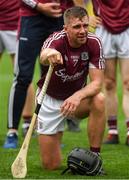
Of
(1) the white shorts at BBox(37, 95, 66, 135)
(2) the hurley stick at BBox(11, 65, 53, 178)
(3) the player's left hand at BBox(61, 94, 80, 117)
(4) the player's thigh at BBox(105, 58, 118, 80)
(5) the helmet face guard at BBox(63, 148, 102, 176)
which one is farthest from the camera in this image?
(4) the player's thigh at BBox(105, 58, 118, 80)

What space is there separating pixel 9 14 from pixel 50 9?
104 cm

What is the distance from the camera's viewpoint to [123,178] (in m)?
7.71

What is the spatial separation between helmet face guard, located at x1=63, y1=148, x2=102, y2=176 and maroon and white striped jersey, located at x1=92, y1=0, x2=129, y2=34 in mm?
2392

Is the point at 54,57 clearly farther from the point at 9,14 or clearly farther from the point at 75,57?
the point at 9,14

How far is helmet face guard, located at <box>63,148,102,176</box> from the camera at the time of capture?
797cm

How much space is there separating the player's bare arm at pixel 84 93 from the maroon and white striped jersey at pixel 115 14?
1924 mm

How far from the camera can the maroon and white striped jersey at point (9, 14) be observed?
10.7 meters

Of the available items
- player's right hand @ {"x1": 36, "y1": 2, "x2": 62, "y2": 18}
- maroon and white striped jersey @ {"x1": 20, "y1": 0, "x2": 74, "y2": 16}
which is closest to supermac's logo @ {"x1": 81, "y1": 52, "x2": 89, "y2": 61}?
player's right hand @ {"x1": 36, "y1": 2, "x2": 62, "y2": 18}

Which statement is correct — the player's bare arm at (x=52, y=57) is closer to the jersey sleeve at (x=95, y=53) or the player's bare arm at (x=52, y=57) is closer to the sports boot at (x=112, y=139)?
the jersey sleeve at (x=95, y=53)

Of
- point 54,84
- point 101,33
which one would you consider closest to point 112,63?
point 101,33

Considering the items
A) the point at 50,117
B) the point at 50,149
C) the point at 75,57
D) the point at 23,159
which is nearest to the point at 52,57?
the point at 75,57

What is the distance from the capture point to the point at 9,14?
35.1 ft

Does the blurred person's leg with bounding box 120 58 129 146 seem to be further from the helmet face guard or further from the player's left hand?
the player's left hand

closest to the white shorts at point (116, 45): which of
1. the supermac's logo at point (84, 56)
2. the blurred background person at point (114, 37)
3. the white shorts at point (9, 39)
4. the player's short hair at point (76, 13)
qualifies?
the blurred background person at point (114, 37)
